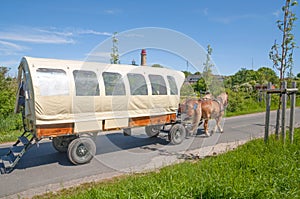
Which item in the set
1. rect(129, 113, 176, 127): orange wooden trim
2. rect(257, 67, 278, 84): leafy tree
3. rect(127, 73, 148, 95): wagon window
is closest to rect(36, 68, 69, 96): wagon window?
rect(127, 73, 148, 95): wagon window

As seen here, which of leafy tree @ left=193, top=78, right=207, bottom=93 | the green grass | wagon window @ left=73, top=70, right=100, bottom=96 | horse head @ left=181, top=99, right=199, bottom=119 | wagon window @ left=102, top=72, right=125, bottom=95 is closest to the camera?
the green grass

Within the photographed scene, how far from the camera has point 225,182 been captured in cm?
366

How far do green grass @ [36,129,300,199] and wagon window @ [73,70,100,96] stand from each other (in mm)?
2257

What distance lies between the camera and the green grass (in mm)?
3371

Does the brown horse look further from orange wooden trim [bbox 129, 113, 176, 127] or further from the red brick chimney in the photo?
the red brick chimney

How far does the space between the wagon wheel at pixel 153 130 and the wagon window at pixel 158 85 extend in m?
1.36

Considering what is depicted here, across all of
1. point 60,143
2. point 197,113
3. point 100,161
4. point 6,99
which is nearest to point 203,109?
point 197,113

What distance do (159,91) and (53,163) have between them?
371 cm

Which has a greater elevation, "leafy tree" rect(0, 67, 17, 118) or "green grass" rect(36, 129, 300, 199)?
"leafy tree" rect(0, 67, 17, 118)

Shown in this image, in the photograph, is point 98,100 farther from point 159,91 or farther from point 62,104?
point 159,91

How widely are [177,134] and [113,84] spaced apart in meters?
3.00

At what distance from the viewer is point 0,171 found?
18.3 feet

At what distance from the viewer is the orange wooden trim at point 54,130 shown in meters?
5.43

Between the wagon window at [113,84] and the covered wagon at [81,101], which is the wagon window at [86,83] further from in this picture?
the wagon window at [113,84]
